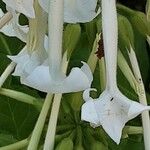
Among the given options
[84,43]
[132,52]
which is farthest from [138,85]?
[84,43]

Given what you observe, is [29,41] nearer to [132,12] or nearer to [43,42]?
[43,42]

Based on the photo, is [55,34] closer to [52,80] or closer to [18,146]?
[52,80]

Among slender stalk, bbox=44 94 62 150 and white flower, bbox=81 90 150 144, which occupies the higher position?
white flower, bbox=81 90 150 144

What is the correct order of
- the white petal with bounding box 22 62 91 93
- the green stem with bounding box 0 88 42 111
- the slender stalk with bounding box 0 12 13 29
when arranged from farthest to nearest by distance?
the green stem with bounding box 0 88 42 111, the slender stalk with bounding box 0 12 13 29, the white petal with bounding box 22 62 91 93

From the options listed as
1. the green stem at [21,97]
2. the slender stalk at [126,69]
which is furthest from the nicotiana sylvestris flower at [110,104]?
the green stem at [21,97]

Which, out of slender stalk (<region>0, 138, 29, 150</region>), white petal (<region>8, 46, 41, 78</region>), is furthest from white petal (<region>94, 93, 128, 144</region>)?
slender stalk (<region>0, 138, 29, 150</region>)

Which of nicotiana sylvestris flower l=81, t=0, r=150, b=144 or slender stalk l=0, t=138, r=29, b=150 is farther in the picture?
slender stalk l=0, t=138, r=29, b=150

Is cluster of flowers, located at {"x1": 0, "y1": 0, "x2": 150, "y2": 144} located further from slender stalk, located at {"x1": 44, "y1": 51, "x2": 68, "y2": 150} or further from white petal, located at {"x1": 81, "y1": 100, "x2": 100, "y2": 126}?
slender stalk, located at {"x1": 44, "y1": 51, "x2": 68, "y2": 150}
